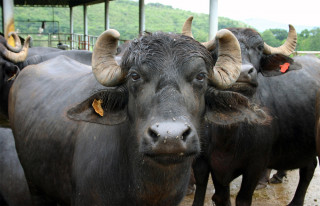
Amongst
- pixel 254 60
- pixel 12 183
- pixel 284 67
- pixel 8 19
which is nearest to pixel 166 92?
pixel 254 60

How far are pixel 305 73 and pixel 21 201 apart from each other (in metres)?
4.32

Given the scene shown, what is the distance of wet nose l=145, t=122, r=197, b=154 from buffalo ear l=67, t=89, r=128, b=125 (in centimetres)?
63

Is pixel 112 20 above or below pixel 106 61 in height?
above

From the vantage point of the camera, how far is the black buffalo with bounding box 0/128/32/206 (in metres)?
4.43

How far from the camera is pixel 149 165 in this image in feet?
8.22

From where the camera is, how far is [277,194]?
19.3 feet

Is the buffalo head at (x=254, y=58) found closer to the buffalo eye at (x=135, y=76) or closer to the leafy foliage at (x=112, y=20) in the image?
the buffalo eye at (x=135, y=76)

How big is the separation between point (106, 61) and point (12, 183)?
2675 mm

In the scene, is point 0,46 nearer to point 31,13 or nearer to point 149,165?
point 149,165

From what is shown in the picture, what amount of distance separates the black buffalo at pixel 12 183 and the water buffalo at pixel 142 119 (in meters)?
1.27

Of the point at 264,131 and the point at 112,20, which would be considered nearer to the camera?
the point at 264,131

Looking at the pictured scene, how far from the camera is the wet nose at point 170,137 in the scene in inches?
77.7

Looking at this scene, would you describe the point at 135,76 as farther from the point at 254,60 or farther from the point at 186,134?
the point at 254,60

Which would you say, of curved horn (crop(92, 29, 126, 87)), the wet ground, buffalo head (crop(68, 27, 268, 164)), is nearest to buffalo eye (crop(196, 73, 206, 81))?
buffalo head (crop(68, 27, 268, 164))
